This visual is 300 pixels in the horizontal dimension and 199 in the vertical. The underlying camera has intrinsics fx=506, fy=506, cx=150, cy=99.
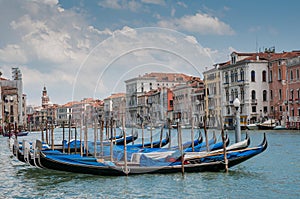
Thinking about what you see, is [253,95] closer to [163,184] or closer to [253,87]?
[253,87]

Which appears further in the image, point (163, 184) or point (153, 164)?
point (153, 164)

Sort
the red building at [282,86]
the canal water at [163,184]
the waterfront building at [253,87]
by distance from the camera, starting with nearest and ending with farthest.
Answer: the canal water at [163,184], the red building at [282,86], the waterfront building at [253,87]

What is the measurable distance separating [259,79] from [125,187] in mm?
22837

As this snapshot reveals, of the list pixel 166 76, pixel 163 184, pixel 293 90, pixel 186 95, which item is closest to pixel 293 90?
Answer: pixel 293 90

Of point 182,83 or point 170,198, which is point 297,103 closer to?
point 182,83

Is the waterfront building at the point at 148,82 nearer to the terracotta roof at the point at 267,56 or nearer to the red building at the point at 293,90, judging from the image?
the red building at the point at 293,90

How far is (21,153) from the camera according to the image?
357 inches

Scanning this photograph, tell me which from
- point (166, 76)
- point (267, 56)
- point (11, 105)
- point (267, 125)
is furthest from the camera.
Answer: point (11, 105)

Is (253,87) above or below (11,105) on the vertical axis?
above

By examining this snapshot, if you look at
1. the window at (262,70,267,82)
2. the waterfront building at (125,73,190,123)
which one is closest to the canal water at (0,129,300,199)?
the waterfront building at (125,73,190,123)

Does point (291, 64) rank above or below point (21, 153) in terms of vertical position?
above

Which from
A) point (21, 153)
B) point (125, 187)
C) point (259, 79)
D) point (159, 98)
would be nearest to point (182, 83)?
point (159, 98)

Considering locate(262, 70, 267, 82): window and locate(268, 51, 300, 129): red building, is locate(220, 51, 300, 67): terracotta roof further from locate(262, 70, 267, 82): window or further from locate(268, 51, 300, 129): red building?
locate(262, 70, 267, 82): window

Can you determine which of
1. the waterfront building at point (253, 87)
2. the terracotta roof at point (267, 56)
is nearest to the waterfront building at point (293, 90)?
the terracotta roof at point (267, 56)
